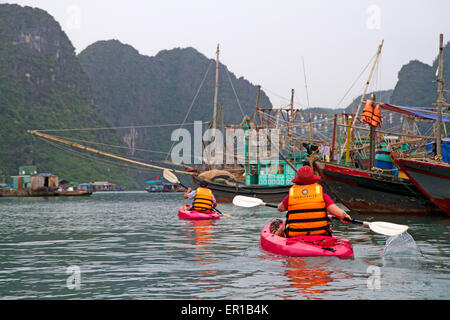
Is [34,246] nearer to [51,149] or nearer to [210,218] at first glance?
[210,218]

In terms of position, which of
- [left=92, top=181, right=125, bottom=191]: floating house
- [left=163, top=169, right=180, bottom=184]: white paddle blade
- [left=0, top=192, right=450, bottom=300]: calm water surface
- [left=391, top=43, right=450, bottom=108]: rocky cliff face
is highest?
[left=391, top=43, right=450, bottom=108]: rocky cliff face

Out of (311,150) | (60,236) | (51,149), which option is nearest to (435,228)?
(311,150)

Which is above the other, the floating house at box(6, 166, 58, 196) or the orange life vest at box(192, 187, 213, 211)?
the orange life vest at box(192, 187, 213, 211)

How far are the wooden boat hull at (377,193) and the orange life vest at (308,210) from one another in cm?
1608

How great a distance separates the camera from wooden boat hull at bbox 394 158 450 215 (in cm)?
2314

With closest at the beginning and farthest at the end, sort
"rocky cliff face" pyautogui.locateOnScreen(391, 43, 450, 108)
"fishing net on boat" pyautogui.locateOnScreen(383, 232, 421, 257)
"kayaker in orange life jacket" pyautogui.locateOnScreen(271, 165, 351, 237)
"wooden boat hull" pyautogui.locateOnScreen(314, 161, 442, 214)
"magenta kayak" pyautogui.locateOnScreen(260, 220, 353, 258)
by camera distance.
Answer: "magenta kayak" pyautogui.locateOnScreen(260, 220, 353, 258) < "kayaker in orange life jacket" pyautogui.locateOnScreen(271, 165, 351, 237) < "fishing net on boat" pyautogui.locateOnScreen(383, 232, 421, 257) < "wooden boat hull" pyautogui.locateOnScreen(314, 161, 442, 214) < "rocky cliff face" pyautogui.locateOnScreen(391, 43, 450, 108)

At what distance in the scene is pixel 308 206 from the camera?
10.8 m

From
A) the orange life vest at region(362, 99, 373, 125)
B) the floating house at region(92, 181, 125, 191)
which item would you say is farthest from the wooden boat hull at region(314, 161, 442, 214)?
the floating house at region(92, 181, 125, 191)

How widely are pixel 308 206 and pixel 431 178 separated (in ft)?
48.9

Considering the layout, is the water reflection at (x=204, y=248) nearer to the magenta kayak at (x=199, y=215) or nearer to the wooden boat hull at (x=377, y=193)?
the magenta kayak at (x=199, y=215)

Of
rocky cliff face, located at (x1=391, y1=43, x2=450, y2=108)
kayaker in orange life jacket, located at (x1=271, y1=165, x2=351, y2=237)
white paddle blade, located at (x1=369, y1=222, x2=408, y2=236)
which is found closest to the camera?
kayaker in orange life jacket, located at (x1=271, y1=165, x2=351, y2=237)

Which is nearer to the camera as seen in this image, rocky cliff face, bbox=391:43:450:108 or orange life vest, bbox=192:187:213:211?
orange life vest, bbox=192:187:213:211

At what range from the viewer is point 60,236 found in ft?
59.7

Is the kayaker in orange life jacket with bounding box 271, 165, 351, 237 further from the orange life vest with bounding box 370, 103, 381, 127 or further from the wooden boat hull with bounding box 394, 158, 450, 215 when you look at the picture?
the orange life vest with bounding box 370, 103, 381, 127
